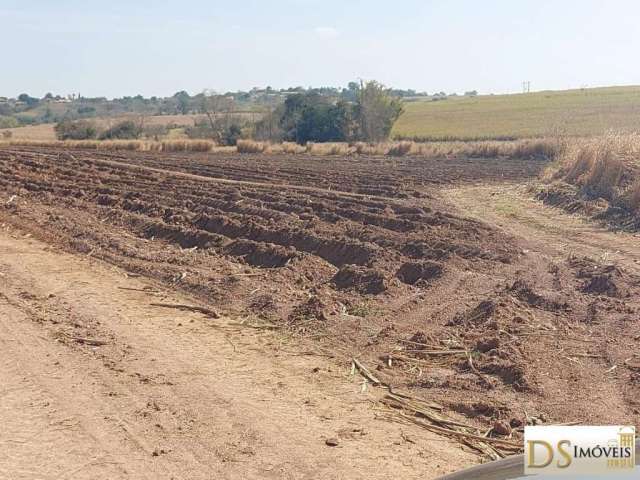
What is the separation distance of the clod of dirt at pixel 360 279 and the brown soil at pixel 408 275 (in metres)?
0.03

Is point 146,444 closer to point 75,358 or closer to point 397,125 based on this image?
point 75,358

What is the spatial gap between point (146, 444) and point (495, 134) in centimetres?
6214

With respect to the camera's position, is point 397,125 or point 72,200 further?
point 397,125

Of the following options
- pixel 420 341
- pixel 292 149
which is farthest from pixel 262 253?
pixel 292 149

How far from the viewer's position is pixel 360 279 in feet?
35.6

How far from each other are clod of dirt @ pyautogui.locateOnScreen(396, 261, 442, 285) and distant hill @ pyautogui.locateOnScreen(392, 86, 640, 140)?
148 feet

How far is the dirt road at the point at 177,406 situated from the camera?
569 cm

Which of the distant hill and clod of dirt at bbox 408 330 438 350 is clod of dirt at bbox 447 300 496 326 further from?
the distant hill

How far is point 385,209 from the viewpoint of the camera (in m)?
18.0

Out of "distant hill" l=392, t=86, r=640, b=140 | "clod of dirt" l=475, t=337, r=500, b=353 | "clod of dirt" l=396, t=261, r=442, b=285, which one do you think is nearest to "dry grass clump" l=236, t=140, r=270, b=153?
"distant hill" l=392, t=86, r=640, b=140

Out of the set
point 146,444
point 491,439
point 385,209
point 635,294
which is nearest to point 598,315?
point 635,294

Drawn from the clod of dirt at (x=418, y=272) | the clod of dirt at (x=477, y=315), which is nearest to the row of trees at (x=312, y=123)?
the clod of dirt at (x=418, y=272)

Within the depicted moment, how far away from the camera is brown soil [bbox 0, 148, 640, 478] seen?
7.25 m

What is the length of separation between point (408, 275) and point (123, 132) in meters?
60.6
